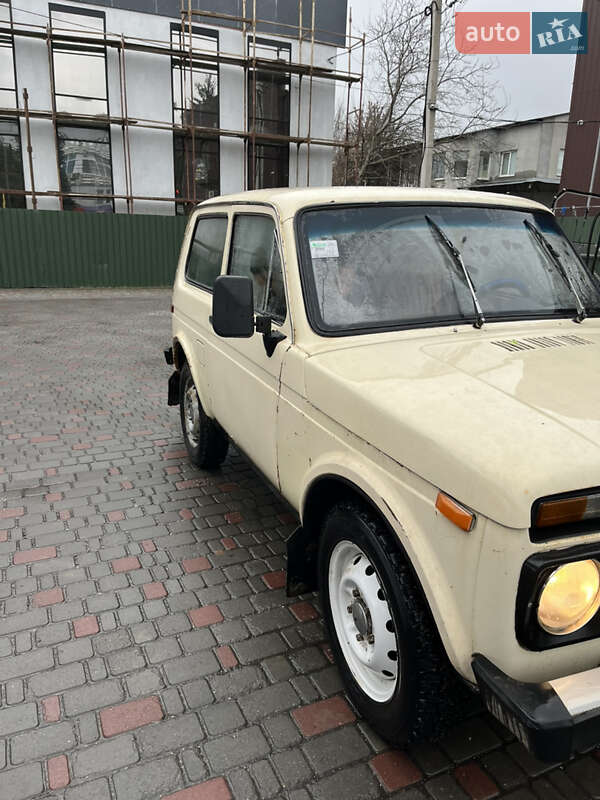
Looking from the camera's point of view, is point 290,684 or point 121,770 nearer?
point 121,770

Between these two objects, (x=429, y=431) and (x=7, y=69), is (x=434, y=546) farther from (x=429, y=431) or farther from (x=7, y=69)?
(x=7, y=69)

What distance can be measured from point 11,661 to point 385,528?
2001mm

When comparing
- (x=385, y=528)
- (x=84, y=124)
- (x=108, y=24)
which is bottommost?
(x=385, y=528)

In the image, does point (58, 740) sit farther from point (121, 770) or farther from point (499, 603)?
point (499, 603)

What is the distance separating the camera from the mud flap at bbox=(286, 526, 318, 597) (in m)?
2.93

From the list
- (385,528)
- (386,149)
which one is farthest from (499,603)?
(386,149)

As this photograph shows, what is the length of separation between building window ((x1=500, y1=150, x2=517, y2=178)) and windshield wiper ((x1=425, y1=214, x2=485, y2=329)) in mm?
46337

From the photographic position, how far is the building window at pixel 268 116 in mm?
23203

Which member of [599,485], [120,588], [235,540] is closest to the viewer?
[599,485]

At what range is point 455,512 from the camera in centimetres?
183

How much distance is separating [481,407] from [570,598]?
648 mm

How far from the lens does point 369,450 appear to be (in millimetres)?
2318

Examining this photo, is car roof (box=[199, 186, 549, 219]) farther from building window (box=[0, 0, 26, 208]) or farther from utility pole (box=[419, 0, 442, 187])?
A: building window (box=[0, 0, 26, 208])

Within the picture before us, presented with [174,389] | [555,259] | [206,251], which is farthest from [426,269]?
[174,389]
